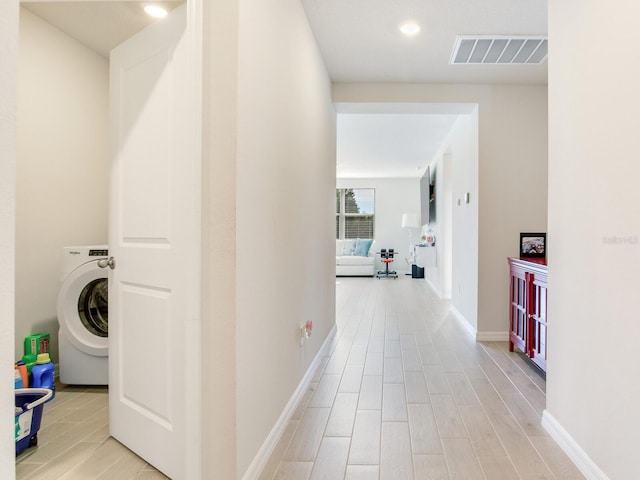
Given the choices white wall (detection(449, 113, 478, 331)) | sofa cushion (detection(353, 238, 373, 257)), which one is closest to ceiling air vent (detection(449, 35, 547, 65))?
white wall (detection(449, 113, 478, 331))

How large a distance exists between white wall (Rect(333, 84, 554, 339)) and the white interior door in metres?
3.15

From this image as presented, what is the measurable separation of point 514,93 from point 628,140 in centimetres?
281

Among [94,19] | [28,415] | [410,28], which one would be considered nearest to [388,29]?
[410,28]

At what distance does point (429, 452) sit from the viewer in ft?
6.23

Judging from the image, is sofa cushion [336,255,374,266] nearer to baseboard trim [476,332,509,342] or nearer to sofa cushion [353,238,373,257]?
sofa cushion [353,238,373,257]

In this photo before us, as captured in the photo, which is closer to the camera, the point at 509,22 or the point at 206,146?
the point at 206,146

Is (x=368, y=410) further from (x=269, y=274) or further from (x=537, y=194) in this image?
(x=537, y=194)

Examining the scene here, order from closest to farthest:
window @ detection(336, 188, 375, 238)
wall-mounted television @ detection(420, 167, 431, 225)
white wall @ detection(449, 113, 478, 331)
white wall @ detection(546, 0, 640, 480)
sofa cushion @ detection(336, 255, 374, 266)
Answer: white wall @ detection(546, 0, 640, 480)
white wall @ detection(449, 113, 478, 331)
wall-mounted television @ detection(420, 167, 431, 225)
sofa cushion @ detection(336, 255, 374, 266)
window @ detection(336, 188, 375, 238)

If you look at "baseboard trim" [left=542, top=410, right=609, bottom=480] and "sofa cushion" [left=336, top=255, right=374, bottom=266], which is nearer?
"baseboard trim" [left=542, top=410, right=609, bottom=480]

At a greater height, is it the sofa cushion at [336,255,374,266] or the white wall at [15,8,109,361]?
the white wall at [15,8,109,361]

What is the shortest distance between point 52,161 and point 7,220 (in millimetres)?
2655

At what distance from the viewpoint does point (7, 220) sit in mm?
→ 664

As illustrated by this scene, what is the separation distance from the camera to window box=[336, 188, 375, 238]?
425 inches

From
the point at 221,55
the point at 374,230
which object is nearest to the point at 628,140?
the point at 221,55
